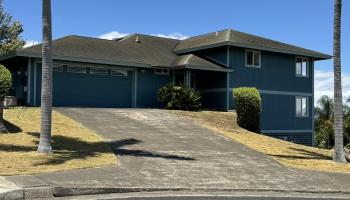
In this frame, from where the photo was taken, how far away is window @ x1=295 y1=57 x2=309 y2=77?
1441 inches

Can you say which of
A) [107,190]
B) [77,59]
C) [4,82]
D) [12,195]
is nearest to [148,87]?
[77,59]

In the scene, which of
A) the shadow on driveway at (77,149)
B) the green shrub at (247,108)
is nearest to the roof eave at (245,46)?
the green shrub at (247,108)

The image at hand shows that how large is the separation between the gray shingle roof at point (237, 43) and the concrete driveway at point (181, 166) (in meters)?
9.75

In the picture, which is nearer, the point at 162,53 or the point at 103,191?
the point at 103,191

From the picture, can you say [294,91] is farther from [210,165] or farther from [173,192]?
[173,192]

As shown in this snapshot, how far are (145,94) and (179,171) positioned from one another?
1755 centimetres

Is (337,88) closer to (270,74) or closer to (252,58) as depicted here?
(252,58)

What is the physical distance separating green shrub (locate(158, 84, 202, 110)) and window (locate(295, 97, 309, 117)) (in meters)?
9.16

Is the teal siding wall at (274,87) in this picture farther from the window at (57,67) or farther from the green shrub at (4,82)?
the green shrub at (4,82)

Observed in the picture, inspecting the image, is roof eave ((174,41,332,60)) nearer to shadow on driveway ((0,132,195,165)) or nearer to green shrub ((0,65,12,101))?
shadow on driveway ((0,132,195,165))

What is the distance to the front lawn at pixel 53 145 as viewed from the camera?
13695 millimetres

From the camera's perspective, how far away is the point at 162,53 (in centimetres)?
3469

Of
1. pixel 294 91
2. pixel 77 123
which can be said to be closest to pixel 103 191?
pixel 77 123

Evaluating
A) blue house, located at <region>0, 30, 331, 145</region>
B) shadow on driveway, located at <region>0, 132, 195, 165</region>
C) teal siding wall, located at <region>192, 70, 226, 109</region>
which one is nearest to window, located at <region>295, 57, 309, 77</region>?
blue house, located at <region>0, 30, 331, 145</region>
